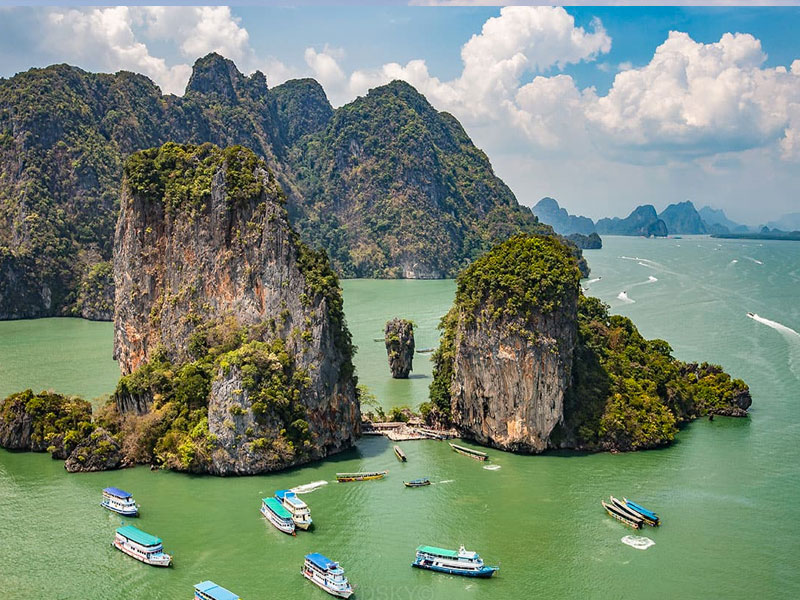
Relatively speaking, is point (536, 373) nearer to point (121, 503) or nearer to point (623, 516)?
point (623, 516)

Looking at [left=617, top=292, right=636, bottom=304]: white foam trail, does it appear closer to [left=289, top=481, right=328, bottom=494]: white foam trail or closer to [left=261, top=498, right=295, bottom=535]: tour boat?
[left=289, top=481, right=328, bottom=494]: white foam trail

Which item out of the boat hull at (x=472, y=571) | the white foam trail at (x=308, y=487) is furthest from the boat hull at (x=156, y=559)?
the boat hull at (x=472, y=571)

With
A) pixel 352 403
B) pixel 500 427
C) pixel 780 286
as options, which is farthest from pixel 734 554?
pixel 780 286

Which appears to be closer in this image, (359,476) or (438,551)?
(438,551)

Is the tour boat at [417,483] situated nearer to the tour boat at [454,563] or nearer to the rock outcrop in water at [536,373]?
the rock outcrop in water at [536,373]

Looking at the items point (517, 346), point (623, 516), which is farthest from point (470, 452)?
point (623, 516)

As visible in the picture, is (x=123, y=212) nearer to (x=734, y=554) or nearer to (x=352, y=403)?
(x=352, y=403)
